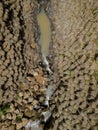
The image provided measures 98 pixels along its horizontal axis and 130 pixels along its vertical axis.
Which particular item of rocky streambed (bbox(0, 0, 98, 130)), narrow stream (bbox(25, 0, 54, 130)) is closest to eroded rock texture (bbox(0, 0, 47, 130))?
rocky streambed (bbox(0, 0, 98, 130))

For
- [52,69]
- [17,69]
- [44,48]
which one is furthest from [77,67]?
[44,48]

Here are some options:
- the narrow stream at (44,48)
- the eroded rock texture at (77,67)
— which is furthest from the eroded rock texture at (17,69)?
the eroded rock texture at (77,67)

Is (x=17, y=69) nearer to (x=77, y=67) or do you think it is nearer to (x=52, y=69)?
(x=52, y=69)

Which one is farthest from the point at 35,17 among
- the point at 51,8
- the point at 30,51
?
the point at 30,51

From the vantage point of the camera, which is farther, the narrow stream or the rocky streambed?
the narrow stream

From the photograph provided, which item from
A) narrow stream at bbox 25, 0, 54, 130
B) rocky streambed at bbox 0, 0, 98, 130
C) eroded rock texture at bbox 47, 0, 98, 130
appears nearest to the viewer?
eroded rock texture at bbox 47, 0, 98, 130

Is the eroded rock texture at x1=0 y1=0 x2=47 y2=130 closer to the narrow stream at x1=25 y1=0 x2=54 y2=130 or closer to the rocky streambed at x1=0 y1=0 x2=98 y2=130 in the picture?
the rocky streambed at x1=0 y1=0 x2=98 y2=130

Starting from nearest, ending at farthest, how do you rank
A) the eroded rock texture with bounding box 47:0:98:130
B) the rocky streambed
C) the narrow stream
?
the eroded rock texture with bounding box 47:0:98:130 < the rocky streambed < the narrow stream
